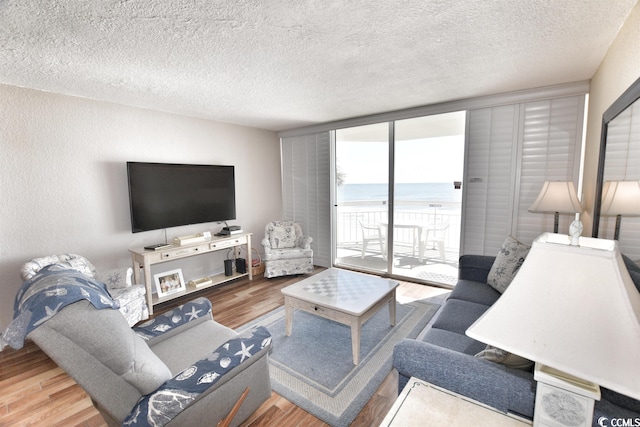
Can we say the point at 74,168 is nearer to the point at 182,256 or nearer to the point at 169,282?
the point at 182,256

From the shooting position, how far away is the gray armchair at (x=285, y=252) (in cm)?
414

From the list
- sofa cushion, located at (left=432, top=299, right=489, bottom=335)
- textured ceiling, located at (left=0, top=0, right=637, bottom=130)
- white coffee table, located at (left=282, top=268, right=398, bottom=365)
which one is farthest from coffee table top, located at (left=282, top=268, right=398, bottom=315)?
textured ceiling, located at (left=0, top=0, right=637, bottom=130)

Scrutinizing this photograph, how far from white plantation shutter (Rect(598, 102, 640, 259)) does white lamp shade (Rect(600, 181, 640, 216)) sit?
0.03 meters

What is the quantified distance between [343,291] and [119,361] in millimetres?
1828

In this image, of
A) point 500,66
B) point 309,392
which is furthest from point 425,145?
point 309,392

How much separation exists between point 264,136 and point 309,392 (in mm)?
3953

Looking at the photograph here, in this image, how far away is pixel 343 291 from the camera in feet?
8.47

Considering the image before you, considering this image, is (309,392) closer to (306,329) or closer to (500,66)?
(306,329)

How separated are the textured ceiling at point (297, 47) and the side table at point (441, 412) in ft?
6.11

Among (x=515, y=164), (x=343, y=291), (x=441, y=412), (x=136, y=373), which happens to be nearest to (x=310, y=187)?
(x=343, y=291)

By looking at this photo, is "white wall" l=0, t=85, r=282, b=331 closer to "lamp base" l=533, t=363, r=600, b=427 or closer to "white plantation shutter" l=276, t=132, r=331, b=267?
"white plantation shutter" l=276, t=132, r=331, b=267

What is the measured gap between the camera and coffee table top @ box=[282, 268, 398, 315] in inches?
90.3

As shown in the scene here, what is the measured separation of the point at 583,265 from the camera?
27.1 inches

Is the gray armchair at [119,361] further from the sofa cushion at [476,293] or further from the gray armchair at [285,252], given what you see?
the gray armchair at [285,252]
